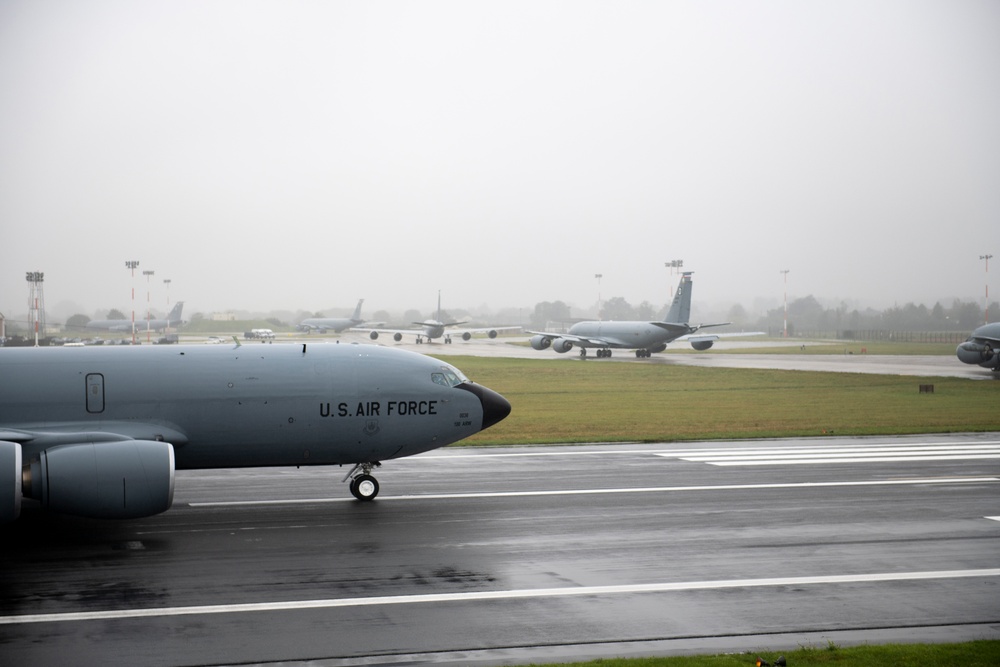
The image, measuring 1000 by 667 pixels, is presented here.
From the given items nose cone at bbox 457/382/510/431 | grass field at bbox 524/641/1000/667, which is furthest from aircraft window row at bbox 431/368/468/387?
grass field at bbox 524/641/1000/667

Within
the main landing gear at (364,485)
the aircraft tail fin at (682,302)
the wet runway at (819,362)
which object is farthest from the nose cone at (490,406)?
the aircraft tail fin at (682,302)

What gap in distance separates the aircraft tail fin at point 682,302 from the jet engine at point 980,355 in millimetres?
25468

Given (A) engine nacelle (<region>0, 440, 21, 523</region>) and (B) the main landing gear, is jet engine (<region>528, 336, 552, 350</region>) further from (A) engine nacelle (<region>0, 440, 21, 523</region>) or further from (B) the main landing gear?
(A) engine nacelle (<region>0, 440, 21, 523</region>)

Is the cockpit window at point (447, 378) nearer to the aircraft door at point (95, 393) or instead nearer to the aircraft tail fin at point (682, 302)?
the aircraft door at point (95, 393)

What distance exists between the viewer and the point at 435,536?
17.2 metres

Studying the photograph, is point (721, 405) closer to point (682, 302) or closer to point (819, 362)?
point (819, 362)

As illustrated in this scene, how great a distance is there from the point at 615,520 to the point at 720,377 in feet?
140

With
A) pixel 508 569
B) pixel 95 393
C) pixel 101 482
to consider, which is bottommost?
pixel 508 569

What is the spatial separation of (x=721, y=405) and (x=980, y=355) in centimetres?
2877

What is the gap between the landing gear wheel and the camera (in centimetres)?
2073

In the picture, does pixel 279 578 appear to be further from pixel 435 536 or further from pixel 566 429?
pixel 566 429

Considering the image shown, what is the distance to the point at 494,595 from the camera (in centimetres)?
1340

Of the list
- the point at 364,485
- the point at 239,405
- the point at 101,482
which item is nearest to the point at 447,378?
the point at 364,485

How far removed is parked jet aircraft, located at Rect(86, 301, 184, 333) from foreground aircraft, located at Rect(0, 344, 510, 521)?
351 feet
